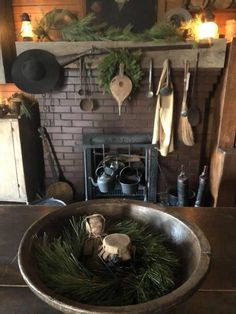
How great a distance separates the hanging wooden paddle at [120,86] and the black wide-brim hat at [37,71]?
1.51 ft

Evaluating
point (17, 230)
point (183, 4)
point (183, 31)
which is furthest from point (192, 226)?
point (183, 4)

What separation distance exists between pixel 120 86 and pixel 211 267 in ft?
5.70

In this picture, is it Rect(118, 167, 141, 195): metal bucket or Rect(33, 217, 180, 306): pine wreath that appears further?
Rect(118, 167, 141, 195): metal bucket

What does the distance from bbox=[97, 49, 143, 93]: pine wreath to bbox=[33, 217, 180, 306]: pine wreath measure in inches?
64.4

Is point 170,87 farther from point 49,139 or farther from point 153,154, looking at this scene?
point 49,139

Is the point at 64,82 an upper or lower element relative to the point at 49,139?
upper

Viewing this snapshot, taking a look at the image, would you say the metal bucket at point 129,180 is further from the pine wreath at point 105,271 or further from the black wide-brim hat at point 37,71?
the pine wreath at point 105,271

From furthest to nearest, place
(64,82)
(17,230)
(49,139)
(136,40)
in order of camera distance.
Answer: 1. (49,139)
2. (64,82)
3. (136,40)
4. (17,230)

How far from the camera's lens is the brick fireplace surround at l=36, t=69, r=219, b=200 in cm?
245

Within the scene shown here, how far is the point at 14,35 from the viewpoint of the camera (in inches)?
101

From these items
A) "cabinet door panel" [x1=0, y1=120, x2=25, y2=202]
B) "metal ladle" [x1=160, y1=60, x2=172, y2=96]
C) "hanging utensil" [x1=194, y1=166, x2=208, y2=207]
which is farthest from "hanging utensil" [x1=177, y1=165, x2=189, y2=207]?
"cabinet door panel" [x1=0, y1=120, x2=25, y2=202]

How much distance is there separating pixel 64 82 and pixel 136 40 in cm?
69

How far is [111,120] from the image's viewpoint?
2.57 metres

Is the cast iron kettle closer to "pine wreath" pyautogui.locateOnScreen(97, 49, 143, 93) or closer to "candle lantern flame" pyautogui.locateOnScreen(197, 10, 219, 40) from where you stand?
"pine wreath" pyautogui.locateOnScreen(97, 49, 143, 93)
